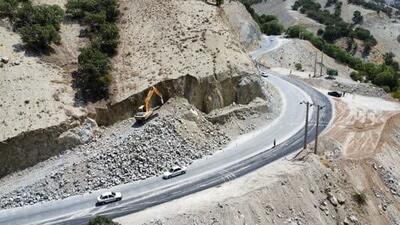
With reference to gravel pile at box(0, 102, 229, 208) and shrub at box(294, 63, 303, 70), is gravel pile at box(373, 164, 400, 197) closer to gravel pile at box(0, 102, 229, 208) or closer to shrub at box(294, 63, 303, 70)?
gravel pile at box(0, 102, 229, 208)

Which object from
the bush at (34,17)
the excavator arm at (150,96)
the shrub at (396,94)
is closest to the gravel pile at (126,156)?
the excavator arm at (150,96)

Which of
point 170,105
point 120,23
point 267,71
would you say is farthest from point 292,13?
point 170,105

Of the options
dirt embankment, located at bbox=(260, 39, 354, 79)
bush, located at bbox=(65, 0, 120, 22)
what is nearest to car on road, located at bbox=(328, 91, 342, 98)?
dirt embankment, located at bbox=(260, 39, 354, 79)

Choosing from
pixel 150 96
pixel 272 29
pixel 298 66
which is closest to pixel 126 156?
pixel 150 96

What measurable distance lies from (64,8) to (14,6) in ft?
26.6

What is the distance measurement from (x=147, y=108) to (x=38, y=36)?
17955 millimetres

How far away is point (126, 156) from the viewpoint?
5275 centimetres

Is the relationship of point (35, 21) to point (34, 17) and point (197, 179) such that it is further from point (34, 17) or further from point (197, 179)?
point (197, 179)

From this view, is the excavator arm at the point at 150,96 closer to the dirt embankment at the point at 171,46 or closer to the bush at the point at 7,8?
the dirt embankment at the point at 171,46

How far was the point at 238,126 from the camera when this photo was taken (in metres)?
62.6

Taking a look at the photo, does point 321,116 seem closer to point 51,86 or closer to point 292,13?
point 51,86

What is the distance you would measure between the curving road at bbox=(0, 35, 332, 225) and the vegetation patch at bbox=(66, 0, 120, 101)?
1498 centimetres

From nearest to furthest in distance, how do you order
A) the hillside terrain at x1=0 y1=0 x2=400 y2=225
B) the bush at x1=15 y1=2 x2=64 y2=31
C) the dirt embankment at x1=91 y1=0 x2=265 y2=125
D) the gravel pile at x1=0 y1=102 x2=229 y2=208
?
the hillside terrain at x1=0 y1=0 x2=400 y2=225 < the gravel pile at x1=0 y1=102 x2=229 y2=208 < the dirt embankment at x1=91 y1=0 x2=265 y2=125 < the bush at x1=15 y1=2 x2=64 y2=31

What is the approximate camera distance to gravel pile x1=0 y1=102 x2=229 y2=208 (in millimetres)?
49719
